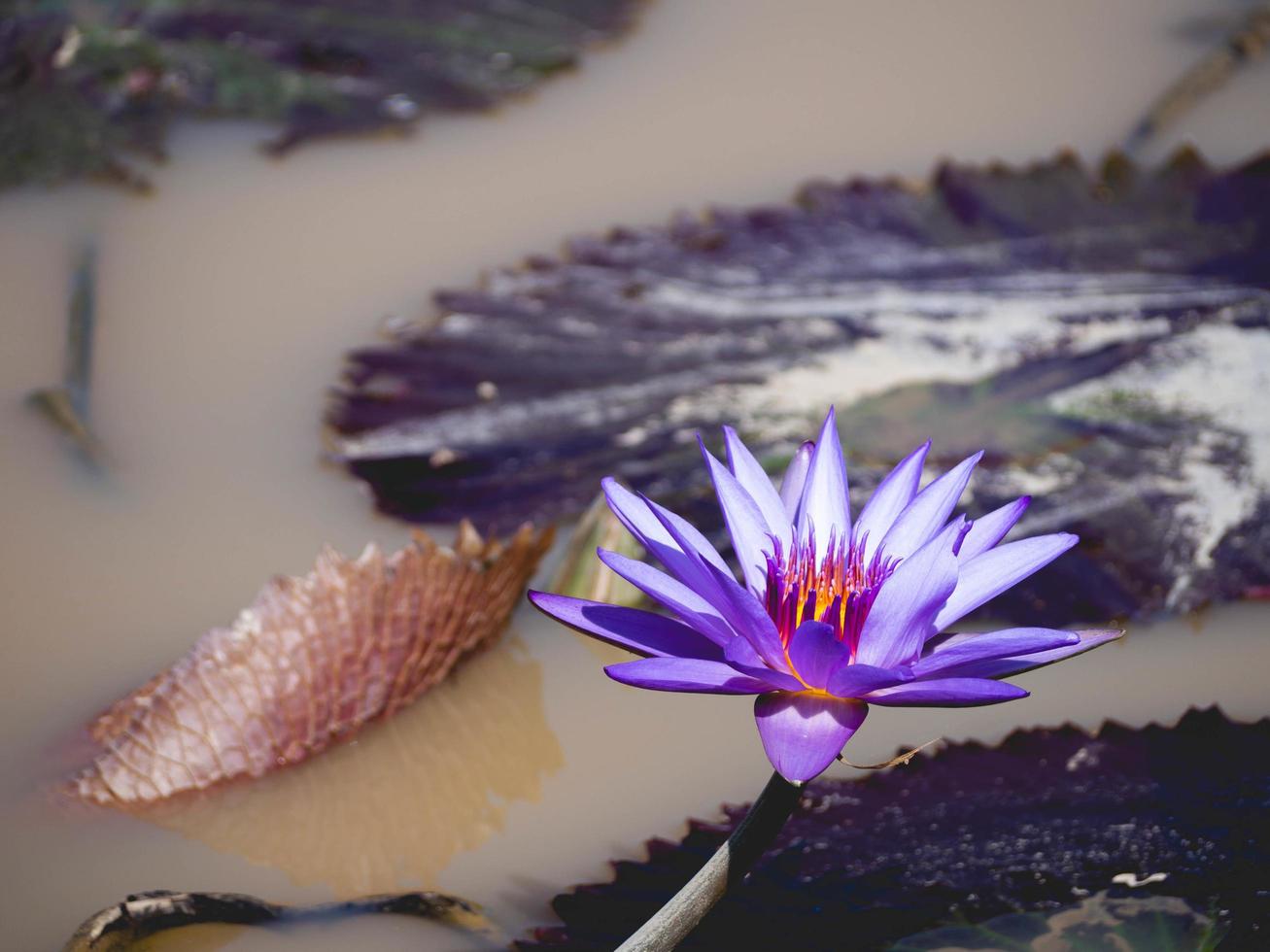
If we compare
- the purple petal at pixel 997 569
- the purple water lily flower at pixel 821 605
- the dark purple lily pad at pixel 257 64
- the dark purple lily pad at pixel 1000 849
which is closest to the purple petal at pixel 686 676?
the purple water lily flower at pixel 821 605

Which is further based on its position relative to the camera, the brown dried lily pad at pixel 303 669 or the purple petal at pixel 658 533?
the brown dried lily pad at pixel 303 669

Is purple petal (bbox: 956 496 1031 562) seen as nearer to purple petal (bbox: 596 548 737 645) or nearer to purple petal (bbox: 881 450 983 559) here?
purple petal (bbox: 881 450 983 559)

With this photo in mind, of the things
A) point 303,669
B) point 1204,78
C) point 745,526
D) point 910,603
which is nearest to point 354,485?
point 303,669

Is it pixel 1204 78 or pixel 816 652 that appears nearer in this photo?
pixel 816 652

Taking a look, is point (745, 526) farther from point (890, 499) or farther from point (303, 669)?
point (303, 669)

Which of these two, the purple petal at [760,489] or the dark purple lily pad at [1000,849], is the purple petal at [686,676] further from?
the dark purple lily pad at [1000,849]
